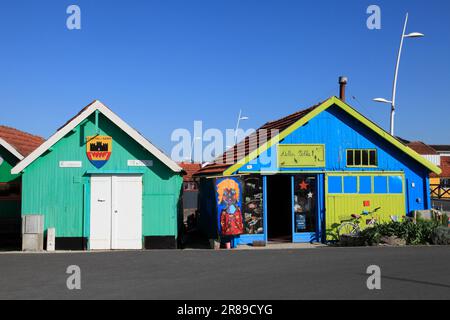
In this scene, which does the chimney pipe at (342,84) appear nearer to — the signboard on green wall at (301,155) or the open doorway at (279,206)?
the open doorway at (279,206)

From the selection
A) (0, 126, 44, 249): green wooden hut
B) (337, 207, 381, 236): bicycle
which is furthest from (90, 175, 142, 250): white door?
(337, 207, 381, 236): bicycle

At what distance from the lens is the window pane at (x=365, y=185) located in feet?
56.5

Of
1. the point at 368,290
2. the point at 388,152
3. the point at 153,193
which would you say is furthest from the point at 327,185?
the point at 368,290

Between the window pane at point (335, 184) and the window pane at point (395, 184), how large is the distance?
1.93 meters

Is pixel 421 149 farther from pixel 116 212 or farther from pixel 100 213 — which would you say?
pixel 100 213

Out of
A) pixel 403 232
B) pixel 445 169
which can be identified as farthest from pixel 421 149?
pixel 403 232

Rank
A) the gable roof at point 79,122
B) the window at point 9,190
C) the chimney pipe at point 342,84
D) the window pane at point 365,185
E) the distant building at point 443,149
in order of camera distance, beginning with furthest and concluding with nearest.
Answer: the distant building at point 443,149 < the chimney pipe at point 342,84 < the window at point 9,190 < the window pane at point 365,185 < the gable roof at point 79,122

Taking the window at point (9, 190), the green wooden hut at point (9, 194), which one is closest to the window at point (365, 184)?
the green wooden hut at point (9, 194)

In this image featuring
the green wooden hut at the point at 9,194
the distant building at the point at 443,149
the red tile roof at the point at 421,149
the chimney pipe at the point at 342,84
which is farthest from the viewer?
the distant building at the point at 443,149

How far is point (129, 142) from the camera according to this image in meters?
15.9

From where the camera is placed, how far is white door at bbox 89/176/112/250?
Answer: 1570cm

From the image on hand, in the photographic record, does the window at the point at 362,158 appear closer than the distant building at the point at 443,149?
Yes

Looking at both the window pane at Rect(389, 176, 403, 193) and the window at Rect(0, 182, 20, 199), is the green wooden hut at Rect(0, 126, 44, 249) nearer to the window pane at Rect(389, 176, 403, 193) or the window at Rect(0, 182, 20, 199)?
the window at Rect(0, 182, 20, 199)

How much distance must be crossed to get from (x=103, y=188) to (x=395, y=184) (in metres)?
10.3
